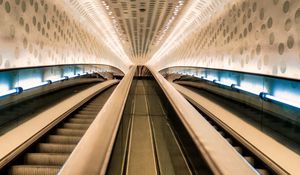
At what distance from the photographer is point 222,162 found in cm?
179

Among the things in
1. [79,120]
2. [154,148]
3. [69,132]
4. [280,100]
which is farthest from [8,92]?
[280,100]

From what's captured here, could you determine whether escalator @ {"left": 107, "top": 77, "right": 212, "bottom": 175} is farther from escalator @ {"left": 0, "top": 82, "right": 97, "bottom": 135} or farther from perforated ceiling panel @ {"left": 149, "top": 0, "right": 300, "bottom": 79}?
perforated ceiling panel @ {"left": 149, "top": 0, "right": 300, "bottom": 79}

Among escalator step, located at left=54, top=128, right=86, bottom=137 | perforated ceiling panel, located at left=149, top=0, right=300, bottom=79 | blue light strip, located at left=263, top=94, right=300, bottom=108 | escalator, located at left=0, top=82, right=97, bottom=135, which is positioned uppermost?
perforated ceiling panel, located at left=149, top=0, right=300, bottom=79

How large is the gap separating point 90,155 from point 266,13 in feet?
24.8

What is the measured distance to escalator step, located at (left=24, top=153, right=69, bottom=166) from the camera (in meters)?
4.69

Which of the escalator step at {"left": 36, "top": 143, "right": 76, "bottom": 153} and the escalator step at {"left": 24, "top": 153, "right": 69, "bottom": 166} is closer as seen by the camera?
the escalator step at {"left": 24, "top": 153, "right": 69, "bottom": 166}

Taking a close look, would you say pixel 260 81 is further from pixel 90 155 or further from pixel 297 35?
pixel 90 155

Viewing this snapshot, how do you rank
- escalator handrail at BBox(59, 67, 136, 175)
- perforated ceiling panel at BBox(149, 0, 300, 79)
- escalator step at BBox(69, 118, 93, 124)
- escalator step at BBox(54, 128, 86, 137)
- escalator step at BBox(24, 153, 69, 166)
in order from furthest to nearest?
1. escalator step at BBox(69, 118, 93, 124)
2. perforated ceiling panel at BBox(149, 0, 300, 79)
3. escalator step at BBox(54, 128, 86, 137)
4. escalator step at BBox(24, 153, 69, 166)
5. escalator handrail at BBox(59, 67, 136, 175)

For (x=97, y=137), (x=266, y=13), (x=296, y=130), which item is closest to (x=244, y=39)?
(x=266, y=13)

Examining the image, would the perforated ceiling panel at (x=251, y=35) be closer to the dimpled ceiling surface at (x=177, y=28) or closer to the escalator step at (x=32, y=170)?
the dimpled ceiling surface at (x=177, y=28)

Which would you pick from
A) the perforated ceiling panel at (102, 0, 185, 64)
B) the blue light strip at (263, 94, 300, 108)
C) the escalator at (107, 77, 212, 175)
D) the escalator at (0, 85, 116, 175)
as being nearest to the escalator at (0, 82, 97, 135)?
the escalator at (0, 85, 116, 175)

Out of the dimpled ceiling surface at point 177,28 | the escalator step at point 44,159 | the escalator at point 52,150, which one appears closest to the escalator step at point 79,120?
the escalator at point 52,150

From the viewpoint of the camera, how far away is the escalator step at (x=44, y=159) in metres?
4.69

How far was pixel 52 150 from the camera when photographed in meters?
5.28
